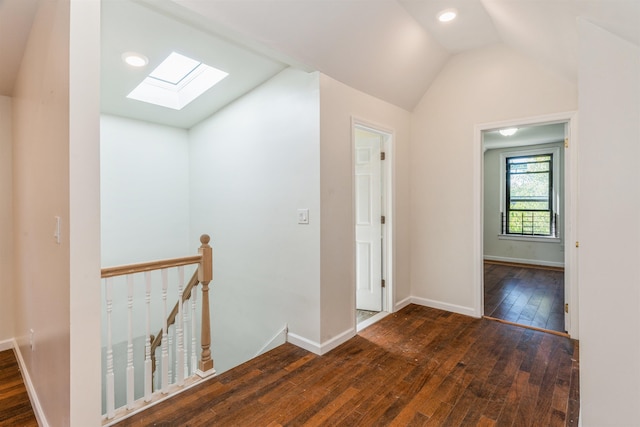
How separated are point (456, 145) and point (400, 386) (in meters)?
2.49

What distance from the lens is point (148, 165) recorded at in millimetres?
3889

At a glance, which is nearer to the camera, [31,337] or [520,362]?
[31,337]

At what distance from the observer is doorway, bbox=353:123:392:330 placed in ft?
11.3

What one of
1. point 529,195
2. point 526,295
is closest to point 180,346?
point 526,295

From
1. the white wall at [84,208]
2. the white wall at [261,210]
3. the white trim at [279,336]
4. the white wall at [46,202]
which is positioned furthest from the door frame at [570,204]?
the white wall at [46,202]

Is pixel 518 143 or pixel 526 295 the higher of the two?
pixel 518 143

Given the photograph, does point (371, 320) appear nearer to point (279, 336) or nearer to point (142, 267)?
point (279, 336)

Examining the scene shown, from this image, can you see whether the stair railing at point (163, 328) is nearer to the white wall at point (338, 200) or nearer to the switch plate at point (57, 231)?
the switch plate at point (57, 231)

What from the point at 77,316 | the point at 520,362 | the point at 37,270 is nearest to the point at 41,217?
the point at 37,270

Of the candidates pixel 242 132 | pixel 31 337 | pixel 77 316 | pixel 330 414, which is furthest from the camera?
pixel 242 132

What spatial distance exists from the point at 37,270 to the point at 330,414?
2.08 m

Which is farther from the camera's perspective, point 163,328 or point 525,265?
point 525,265

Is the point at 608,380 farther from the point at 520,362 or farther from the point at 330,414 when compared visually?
the point at 330,414

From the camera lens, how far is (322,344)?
2.54 metres
